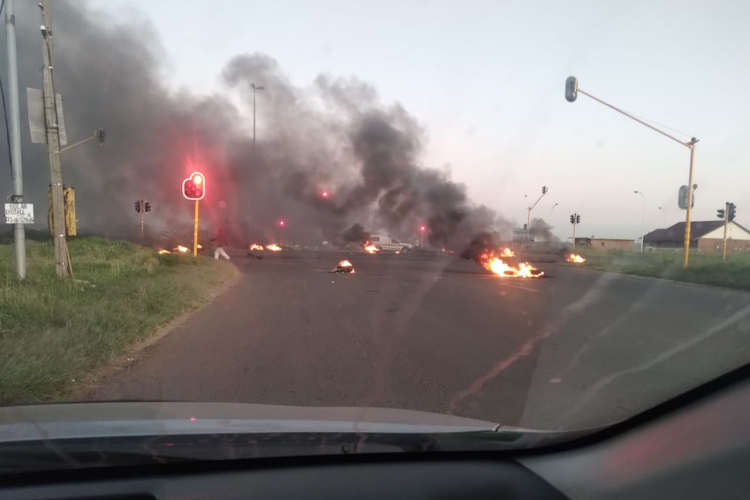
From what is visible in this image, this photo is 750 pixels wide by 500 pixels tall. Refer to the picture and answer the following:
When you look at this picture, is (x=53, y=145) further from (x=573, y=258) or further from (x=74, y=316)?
(x=573, y=258)

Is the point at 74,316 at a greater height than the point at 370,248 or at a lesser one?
greater

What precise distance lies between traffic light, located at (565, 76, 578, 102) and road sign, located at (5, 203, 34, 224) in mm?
13453

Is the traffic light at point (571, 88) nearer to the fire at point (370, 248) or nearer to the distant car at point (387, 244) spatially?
the fire at point (370, 248)

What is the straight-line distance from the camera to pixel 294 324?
10844 millimetres

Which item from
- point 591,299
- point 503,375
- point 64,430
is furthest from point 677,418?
point 591,299

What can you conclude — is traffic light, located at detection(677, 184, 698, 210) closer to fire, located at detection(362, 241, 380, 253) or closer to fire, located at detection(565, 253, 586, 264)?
fire, located at detection(565, 253, 586, 264)

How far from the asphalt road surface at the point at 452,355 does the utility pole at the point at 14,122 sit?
4009 millimetres

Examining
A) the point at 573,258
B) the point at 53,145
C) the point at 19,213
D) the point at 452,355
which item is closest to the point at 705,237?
the point at 573,258

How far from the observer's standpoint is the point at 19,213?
40.8 feet

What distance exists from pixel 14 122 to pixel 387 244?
5255cm

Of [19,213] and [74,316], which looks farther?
[19,213]

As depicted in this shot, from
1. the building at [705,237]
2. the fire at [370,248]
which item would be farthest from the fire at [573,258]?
the building at [705,237]

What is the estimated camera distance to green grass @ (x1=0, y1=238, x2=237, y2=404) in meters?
5.96

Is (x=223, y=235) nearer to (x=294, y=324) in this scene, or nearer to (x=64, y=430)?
(x=294, y=324)
